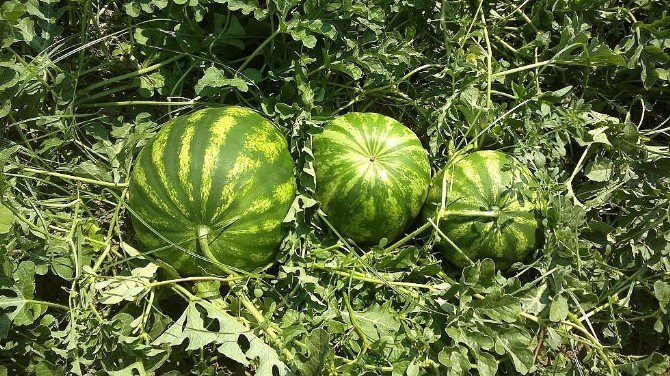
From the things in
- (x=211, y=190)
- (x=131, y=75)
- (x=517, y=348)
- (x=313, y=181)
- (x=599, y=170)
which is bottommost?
(x=517, y=348)

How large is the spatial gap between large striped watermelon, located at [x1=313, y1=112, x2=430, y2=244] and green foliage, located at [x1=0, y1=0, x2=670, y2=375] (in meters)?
0.08

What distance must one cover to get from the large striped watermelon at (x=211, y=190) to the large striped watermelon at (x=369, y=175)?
0.19 m

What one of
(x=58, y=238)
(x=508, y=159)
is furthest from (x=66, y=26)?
(x=508, y=159)

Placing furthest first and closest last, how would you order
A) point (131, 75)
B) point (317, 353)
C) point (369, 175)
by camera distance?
1. point (131, 75)
2. point (369, 175)
3. point (317, 353)

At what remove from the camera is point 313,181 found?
2.63m

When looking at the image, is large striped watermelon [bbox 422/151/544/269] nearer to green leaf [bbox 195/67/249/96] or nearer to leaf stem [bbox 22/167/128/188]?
green leaf [bbox 195/67/249/96]

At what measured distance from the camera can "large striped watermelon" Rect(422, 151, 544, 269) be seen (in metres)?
2.64

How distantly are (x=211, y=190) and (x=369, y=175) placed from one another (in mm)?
638

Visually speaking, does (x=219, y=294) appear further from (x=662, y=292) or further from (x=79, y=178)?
(x=662, y=292)

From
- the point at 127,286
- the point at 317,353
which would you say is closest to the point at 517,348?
the point at 317,353

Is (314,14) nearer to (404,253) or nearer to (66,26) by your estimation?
(404,253)

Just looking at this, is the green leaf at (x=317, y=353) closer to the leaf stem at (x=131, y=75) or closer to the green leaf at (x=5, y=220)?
the green leaf at (x=5, y=220)

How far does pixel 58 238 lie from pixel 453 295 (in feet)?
5.42

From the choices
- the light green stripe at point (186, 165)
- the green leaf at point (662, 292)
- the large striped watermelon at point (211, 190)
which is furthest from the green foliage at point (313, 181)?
the light green stripe at point (186, 165)
